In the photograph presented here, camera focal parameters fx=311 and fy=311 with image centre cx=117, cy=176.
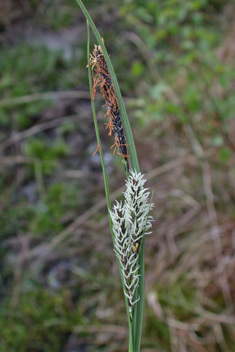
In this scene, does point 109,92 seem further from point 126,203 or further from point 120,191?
point 120,191

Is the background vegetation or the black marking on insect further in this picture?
the background vegetation

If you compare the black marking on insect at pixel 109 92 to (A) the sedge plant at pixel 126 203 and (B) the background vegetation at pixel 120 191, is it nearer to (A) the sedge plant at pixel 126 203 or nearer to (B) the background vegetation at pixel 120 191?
(A) the sedge plant at pixel 126 203

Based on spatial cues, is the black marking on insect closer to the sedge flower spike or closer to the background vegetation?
the sedge flower spike

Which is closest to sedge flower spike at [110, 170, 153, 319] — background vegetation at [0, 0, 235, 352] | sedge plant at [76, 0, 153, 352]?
sedge plant at [76, 0, 153, 352]

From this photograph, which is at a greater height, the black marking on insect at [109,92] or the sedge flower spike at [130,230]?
the black marking on insect at [109,92]

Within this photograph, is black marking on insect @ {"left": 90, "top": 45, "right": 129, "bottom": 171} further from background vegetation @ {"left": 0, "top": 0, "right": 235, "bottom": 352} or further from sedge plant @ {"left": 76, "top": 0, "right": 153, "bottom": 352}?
background vegetation @ {"left": 0, "top": 0, "right": 235, "bottom": 352}

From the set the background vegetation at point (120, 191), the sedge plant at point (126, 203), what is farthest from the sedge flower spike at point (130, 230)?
the background vegetation at point (120, 191)

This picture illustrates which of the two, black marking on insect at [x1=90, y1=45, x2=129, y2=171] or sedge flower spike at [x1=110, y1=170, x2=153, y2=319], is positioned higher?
black marking on insect at [x1=90, y1=45, x2=129, y2=171]
